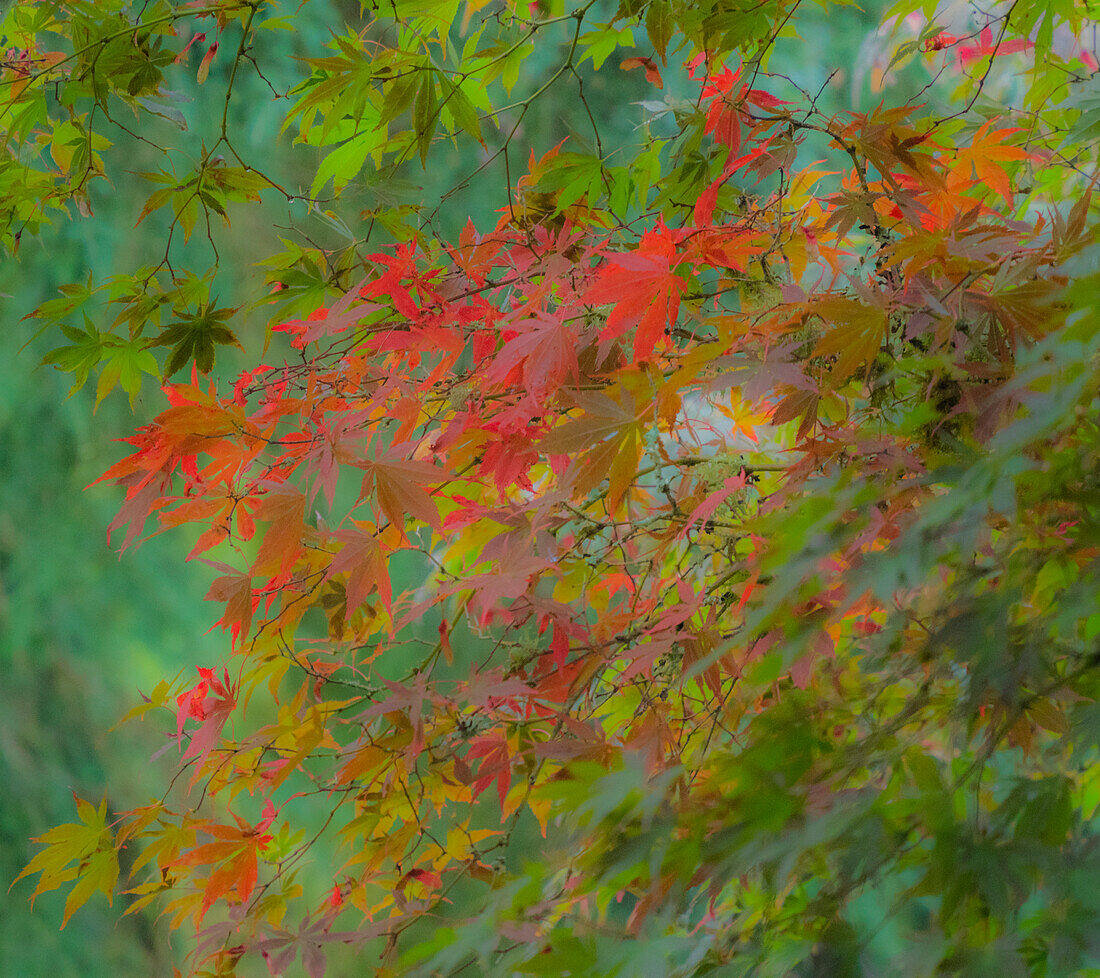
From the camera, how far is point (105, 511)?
2.03 metres

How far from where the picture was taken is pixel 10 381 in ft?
6.75

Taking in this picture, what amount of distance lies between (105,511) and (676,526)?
1740 millimetres

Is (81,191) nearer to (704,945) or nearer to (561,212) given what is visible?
(561,212)

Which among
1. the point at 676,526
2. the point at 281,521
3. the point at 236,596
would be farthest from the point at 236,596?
the point at 676,526

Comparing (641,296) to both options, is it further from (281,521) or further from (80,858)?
(80,858)

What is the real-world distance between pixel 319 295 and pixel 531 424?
1.01 ft

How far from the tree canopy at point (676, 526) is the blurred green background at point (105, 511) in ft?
2.88

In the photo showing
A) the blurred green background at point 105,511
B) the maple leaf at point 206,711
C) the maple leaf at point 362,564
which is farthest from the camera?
the blurred green background at point 105,511

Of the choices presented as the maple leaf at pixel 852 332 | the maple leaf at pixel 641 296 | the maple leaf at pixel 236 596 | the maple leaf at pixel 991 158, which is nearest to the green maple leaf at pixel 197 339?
the maple leaf at pixel 236 596

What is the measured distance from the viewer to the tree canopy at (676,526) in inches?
10.8

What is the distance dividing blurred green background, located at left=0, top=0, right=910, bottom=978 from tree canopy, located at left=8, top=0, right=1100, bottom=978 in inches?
34.6

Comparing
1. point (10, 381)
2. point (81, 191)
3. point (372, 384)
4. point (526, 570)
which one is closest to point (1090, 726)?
point (526, 570)

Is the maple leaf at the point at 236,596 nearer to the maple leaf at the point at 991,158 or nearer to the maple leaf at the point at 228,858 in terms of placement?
the maple leaf at the point at 228,858

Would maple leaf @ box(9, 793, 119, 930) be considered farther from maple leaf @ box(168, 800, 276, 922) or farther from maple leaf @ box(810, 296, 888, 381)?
maple leaf @ box(810, 296, 888, 381)
